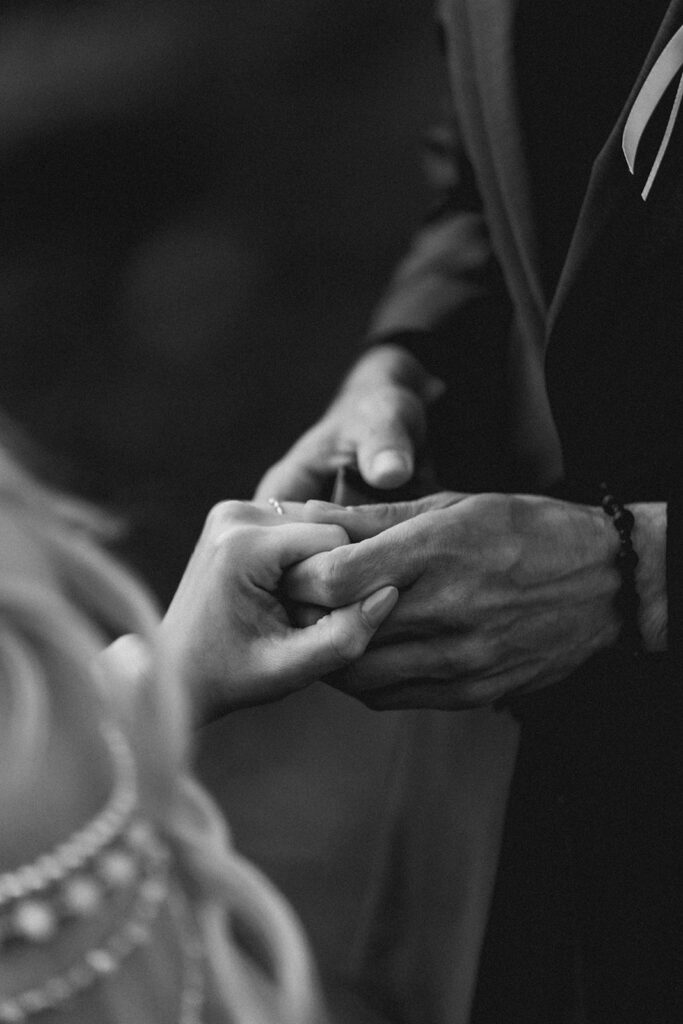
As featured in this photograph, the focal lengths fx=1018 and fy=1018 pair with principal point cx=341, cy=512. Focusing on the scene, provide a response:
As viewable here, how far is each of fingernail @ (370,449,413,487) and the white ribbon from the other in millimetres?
307

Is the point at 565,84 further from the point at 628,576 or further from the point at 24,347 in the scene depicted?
the point at 24,347

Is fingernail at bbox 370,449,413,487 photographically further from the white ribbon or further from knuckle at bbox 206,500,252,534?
the white ribbon

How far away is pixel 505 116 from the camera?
3.06ft

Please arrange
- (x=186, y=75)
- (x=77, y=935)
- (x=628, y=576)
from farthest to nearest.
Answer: (x=186, y=75), (x=628, y=576), (x=77, y=935)

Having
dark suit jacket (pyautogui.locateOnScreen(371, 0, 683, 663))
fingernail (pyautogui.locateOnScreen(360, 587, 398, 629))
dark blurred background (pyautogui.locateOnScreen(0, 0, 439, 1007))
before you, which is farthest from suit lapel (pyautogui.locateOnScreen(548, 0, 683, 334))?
dark blurred background (pyautogui.locateOnScreen(0, 0, 439, 1007))

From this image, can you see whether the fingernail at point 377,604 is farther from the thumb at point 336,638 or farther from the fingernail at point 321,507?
the fingernail at point 321,507

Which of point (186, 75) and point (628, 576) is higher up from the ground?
point (186, 75)

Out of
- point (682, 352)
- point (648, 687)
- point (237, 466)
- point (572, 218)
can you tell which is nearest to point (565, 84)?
point (572, 218)

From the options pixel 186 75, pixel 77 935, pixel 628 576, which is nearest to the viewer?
pixel 77 935

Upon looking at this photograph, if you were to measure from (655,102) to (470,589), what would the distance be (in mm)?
394

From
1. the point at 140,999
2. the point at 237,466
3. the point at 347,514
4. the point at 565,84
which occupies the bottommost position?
the point at 237,466

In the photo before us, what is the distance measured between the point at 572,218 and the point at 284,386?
76 centimetres

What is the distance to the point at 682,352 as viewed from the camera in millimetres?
854

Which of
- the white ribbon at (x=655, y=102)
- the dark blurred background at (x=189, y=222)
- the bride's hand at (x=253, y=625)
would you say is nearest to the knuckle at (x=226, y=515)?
the bride's hand at (x=253, y=625)
